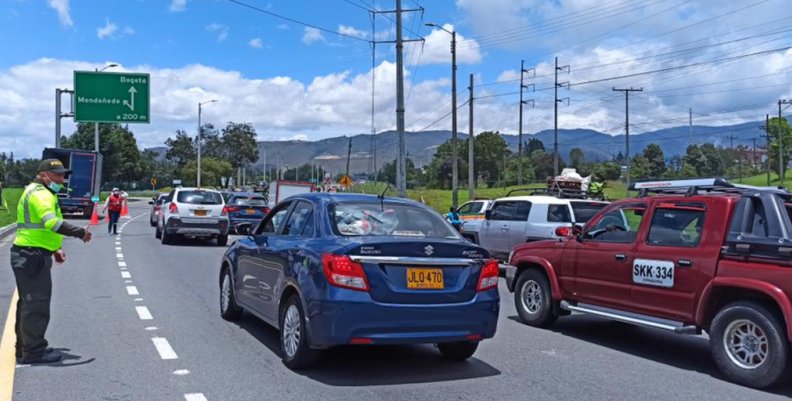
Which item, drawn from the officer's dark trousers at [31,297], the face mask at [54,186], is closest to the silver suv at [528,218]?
the face mask at [54,186]

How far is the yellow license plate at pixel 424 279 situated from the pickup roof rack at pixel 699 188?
3.06m

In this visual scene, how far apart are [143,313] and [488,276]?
4973 millimetres

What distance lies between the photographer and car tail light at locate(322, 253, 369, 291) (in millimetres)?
6137

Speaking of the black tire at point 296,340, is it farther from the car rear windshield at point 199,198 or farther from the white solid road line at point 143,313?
the car rear windshield at point 199,198

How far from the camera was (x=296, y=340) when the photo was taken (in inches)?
259

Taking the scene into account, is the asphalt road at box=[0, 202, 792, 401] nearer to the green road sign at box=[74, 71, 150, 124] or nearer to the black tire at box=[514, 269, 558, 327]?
the black tire at box=[514, 269, 558, 327]

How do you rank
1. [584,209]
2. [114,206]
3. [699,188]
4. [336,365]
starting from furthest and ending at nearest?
[114,206], [584,209], [699,188], [336,365]

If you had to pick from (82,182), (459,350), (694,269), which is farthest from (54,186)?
(82,182)

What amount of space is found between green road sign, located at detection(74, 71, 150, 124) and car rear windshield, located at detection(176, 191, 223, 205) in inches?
598

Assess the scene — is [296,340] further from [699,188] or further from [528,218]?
[528,218]

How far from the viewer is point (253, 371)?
6609 millimetres

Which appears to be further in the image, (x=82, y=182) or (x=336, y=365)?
(x=82, y=182)

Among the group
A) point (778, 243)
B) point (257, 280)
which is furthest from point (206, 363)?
point (778, 243)

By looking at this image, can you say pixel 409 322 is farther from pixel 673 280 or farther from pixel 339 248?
pixel 673 280
